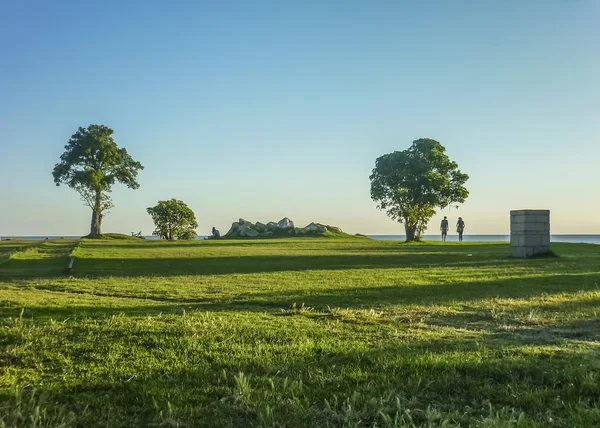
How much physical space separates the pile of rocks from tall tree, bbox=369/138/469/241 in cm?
946

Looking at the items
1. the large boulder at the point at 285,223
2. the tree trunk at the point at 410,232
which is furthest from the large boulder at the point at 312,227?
the tree trunk at the point at 410,232

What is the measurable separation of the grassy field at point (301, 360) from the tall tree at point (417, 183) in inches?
1371

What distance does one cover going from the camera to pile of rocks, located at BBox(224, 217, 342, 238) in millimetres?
55281

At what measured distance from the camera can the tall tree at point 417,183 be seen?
4544 centimetres

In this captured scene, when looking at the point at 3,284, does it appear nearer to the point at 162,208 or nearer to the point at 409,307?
the point at 409,307

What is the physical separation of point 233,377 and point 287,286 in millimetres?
7599

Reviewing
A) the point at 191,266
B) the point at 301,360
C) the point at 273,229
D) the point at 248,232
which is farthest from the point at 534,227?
the point at 273,229

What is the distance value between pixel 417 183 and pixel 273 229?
61.2ft

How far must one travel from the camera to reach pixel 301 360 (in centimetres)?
535

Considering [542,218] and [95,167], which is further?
[95,167]

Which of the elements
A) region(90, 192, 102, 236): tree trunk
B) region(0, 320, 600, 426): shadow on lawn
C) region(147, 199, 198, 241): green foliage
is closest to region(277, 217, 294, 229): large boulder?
region(147, 199, 198, 241): green foliage

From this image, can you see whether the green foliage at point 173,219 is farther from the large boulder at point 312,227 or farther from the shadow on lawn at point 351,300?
the shadow on lawn at point 351,300

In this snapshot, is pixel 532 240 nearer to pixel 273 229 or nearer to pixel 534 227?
pixel 534 227

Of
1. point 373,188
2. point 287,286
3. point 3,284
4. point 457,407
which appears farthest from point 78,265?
point 373,188
